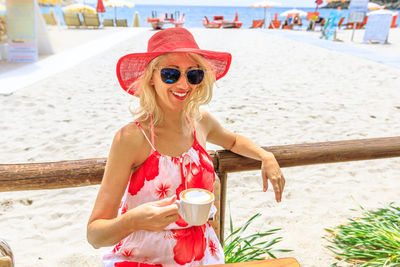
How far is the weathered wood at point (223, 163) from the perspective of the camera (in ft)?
4.82

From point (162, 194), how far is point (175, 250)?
0.23 metres

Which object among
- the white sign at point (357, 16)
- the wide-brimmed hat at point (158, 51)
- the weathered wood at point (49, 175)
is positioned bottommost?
the white sign at point (357, 16)

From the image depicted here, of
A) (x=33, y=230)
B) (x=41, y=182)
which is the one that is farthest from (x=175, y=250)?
(x=33, y=230)

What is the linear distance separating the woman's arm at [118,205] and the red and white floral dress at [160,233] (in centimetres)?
6

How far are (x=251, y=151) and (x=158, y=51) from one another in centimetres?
69

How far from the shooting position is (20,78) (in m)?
7.08

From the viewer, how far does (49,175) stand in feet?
4.89

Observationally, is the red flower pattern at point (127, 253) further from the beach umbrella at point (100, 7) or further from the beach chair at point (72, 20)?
the beach umbrella at point (100, 7)

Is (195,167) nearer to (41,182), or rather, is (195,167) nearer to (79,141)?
(41,182)

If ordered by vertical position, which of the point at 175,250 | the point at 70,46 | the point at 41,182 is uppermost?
the point at 41,182

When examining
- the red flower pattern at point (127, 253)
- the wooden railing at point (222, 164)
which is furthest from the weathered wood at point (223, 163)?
the red flower pattern at point (127, 253)

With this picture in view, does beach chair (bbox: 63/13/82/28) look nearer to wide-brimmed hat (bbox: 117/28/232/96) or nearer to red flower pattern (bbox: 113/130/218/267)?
wide-brimmed hat (bbox: 117/28/232/96)

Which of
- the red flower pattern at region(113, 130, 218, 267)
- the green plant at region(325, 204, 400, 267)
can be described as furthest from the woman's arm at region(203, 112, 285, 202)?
the green plant at region(325, 204, 400, 267)

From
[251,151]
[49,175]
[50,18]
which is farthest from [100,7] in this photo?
[251,151]
